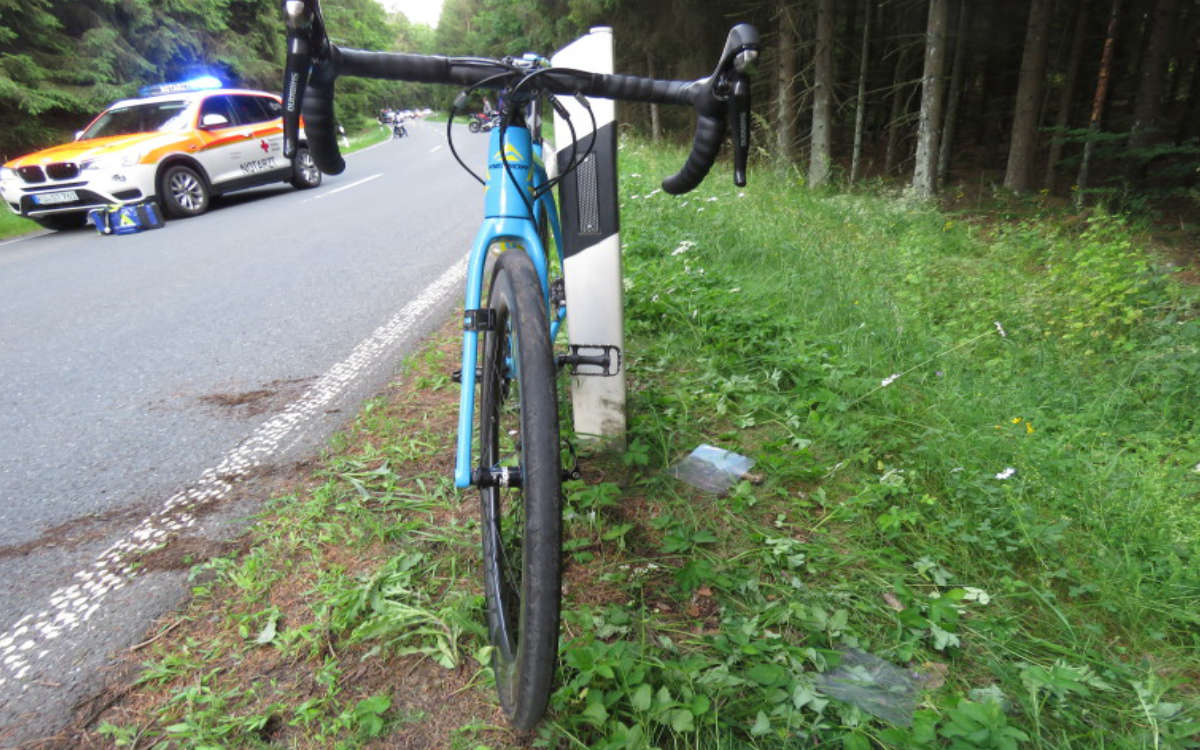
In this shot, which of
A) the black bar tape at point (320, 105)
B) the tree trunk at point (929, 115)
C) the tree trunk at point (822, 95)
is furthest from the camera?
the tree trunk at point (822, 95)

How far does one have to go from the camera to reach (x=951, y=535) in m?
1.89

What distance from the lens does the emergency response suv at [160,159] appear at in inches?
320

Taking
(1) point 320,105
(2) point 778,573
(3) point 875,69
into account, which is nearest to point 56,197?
(1) point 320,105

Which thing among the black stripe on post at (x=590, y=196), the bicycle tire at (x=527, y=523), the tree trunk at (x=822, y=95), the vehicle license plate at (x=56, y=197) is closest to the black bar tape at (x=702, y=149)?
the black stripe on post at (x=590, y=196)

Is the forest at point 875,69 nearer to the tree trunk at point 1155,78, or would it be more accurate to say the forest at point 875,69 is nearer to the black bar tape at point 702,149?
the tree trunk at point 1155,78

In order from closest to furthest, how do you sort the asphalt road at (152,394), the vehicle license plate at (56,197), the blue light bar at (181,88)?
the asphalt road at (152,394) < the vehicle license plate at (56,197) < the blue light bar at (181,88)

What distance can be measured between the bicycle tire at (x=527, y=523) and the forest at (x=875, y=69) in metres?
7.10

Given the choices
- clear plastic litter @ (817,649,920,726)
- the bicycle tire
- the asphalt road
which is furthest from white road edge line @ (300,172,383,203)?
clear plastic litter @ (817,649,920,726)

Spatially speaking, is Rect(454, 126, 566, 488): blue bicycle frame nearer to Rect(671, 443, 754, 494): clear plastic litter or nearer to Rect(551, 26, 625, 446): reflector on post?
Rect(551, 26, 625, 446): reflector on post

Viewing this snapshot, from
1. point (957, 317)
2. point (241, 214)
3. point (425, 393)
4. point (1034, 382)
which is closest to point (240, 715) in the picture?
point (425, 393)

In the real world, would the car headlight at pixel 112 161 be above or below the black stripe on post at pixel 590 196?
above

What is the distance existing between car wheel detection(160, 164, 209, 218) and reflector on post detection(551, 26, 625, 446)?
9149 millimetres

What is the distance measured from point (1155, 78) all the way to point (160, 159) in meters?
14.2

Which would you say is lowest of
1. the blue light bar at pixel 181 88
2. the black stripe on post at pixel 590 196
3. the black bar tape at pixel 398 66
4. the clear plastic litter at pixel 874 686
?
the clear plastic litter at pixel 874 686
